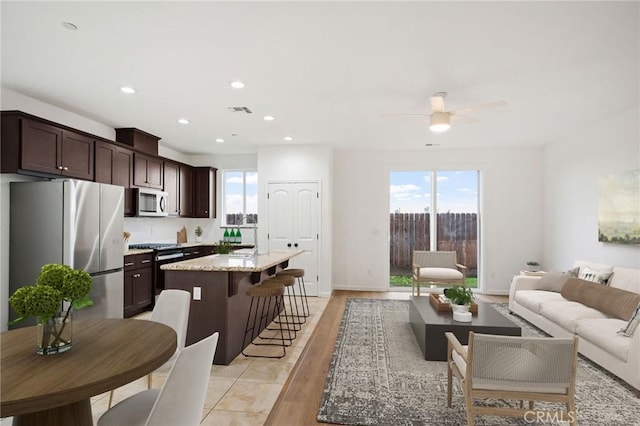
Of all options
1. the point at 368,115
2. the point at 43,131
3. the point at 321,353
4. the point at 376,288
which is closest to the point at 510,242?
the point at 376,288

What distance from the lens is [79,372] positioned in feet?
4.16

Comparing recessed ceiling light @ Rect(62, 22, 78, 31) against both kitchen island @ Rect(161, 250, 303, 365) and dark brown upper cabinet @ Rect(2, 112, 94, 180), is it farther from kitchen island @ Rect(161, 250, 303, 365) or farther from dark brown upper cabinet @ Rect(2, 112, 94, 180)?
kitchen island @ Rect(161, 250, 303, 365)

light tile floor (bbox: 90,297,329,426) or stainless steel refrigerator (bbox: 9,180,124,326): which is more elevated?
stainless steel refrigerator (bbox: 9,180,124,326)

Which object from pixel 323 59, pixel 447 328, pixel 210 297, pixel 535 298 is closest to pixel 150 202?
pixel 210 297

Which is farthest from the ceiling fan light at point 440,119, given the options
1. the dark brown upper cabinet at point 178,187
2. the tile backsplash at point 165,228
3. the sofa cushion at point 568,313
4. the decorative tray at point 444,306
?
the tile backsplash at point 165,228

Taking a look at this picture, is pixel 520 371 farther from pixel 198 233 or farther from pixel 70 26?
pixel 198 233

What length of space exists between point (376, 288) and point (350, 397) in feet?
14.2

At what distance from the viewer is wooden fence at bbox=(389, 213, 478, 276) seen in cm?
691

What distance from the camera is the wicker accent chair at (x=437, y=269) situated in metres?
5.75

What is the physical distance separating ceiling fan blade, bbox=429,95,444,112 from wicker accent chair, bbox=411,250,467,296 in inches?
117

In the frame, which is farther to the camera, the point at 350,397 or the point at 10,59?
the point at 10,59

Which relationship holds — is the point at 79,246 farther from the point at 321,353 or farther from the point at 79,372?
the point at 79,372

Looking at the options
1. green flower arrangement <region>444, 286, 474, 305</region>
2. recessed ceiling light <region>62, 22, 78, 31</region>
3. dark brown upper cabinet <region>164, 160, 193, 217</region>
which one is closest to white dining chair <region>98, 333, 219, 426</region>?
recessed ceiling light <region>62, 22, 78, 31</region>

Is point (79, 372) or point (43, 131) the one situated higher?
point (43, 131)
